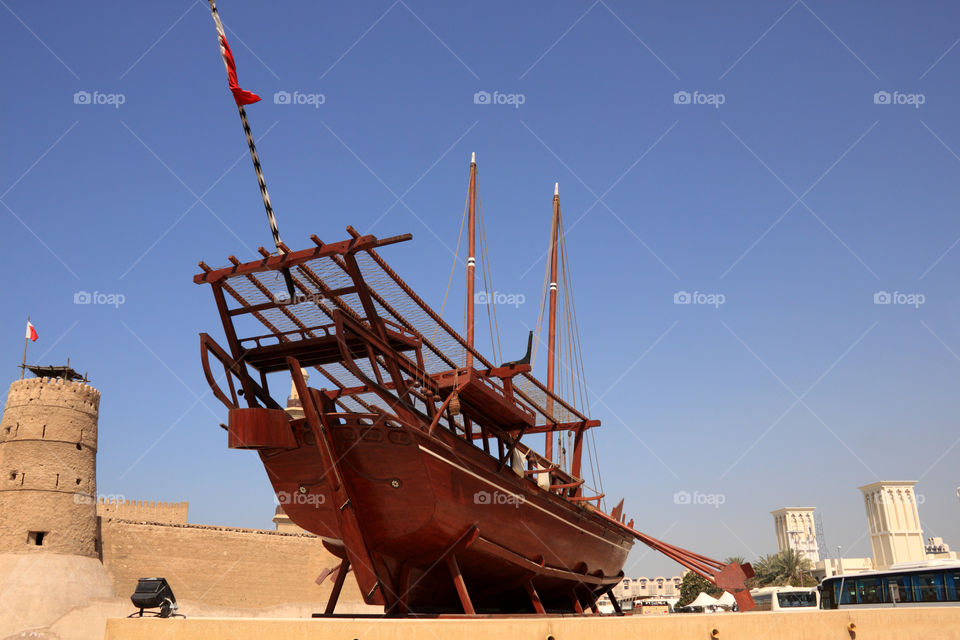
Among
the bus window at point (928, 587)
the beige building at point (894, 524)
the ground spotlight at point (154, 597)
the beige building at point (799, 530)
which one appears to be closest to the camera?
the ground spotlight at point (154, 597)

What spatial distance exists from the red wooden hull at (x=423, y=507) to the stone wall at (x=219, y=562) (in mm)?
22055

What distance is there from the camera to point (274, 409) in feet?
47.2

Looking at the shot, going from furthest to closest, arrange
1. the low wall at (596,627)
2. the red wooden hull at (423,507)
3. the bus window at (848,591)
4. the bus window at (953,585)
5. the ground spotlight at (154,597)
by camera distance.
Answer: the bus window at (848,591)
the bus window at (953,585)
the red wooden hull at (423,507)
the ground spotlight at (154,597)
the low wall at (596,627)

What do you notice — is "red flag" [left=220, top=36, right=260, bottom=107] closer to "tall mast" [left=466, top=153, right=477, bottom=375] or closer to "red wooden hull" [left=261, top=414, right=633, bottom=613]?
"red wooden hull" [left=261, top=414, right=633, bottom=613]

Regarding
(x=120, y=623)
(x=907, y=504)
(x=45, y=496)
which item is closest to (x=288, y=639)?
(x=120, y=623)

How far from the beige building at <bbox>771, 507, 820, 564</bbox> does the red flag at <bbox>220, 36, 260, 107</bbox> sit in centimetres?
9240

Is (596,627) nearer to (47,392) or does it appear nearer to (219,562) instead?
(219,562)

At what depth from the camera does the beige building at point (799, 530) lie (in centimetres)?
9062

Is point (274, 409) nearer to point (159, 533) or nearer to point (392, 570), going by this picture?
point (392, 570)

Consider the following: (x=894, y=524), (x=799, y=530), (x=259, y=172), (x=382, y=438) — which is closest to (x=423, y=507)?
Result: (x=382, y=438)

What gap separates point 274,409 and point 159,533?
24492 mm

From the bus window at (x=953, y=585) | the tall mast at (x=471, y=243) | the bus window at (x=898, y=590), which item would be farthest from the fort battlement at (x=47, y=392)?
the bus window at (x=953, y=585)

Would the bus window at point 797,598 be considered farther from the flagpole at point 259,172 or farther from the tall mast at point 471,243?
the flagpole at point 259,172

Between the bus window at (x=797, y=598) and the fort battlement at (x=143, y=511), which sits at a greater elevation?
the fort battlement at (x=143, y=511)
